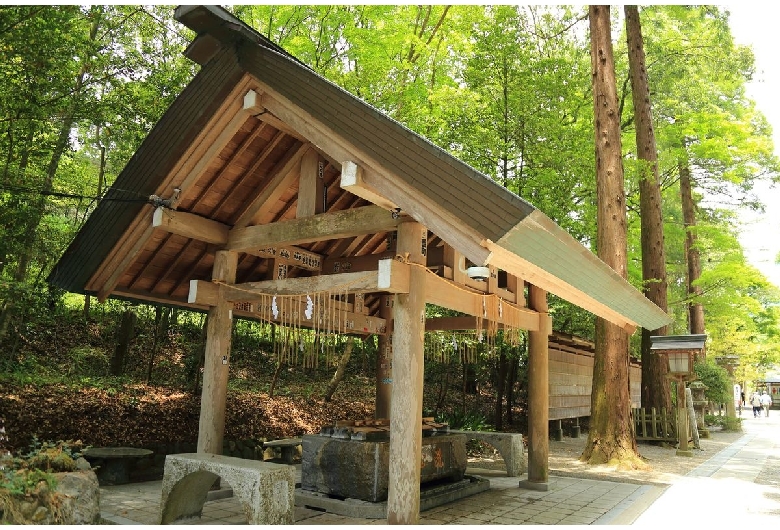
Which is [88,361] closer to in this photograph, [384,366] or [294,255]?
[384,366]

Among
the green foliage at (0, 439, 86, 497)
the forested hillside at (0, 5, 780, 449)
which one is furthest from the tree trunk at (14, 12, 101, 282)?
the green foliage at (0, 439, 86, 497)

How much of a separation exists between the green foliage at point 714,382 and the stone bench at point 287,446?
16.9 m

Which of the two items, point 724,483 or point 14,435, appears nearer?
point 14,435

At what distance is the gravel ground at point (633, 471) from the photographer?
9383 millimetres

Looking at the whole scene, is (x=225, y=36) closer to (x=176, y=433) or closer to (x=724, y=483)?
(x=176, y=433)

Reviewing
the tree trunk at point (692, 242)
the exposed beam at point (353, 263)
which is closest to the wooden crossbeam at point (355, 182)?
the exposed beam at point (353, 263)

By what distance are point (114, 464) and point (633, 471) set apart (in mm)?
8699

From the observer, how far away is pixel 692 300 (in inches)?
643

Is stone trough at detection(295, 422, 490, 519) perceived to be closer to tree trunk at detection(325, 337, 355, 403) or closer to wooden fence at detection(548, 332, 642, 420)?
tree trunk at detection(325, 337, 355, 403)

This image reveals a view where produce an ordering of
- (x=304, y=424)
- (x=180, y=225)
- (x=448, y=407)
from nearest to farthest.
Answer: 1. (x=180, y=225)
2. (x=304, y=424)
3. (x=448, y=407)

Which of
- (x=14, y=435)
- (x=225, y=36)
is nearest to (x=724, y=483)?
(x=225, y=36)

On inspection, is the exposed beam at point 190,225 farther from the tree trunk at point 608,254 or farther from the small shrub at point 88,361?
the tree trunk at point 608,254

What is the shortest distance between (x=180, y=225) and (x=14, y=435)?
4016 mm

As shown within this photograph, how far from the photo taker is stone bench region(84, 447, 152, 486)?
746 cm
